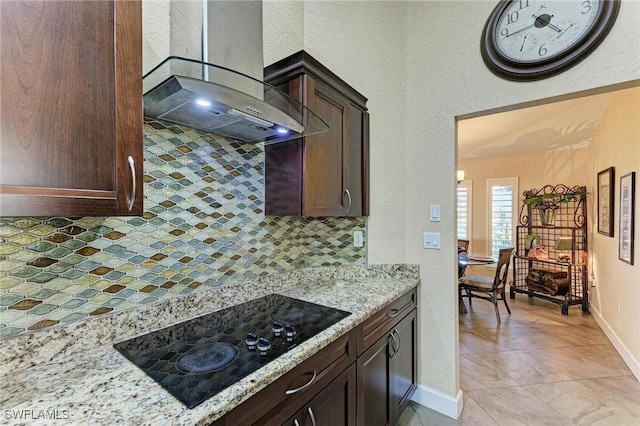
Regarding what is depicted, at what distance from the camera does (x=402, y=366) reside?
1876mm

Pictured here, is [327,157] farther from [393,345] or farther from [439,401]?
[439,401]

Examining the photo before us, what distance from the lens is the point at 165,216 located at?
1.26 m

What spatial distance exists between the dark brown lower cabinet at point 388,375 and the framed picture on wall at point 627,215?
2282mm

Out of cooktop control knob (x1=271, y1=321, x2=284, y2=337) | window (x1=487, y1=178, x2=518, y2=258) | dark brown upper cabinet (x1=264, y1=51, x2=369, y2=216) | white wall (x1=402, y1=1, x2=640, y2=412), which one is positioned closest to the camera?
cooktop control knob (x1=271, y1=321, x2=284, y2=337)

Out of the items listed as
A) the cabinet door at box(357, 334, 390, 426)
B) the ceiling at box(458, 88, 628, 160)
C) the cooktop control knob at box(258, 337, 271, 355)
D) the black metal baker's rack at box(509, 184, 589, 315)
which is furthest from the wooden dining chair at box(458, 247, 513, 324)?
the cooktop control knob at box(258, 337, 271, 355)

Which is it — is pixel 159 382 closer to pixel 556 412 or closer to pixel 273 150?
pixel 273 150

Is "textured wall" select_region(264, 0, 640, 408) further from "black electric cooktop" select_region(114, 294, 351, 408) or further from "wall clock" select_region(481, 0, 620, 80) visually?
"black electric cooktop" select_region(114, 294, 351, 408)

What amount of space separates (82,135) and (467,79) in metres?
→ 2.17

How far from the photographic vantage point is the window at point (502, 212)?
16.6 ft

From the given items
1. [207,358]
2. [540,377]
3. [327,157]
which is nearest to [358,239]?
[327,157]

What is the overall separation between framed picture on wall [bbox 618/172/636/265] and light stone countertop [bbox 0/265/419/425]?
301cm

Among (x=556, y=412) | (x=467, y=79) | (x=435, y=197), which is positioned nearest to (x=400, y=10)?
(x=467, y=79)

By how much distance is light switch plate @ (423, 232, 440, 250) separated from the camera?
208 cm

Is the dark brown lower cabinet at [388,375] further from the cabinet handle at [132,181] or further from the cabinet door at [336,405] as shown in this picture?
the cabinet handle at [132,181]
